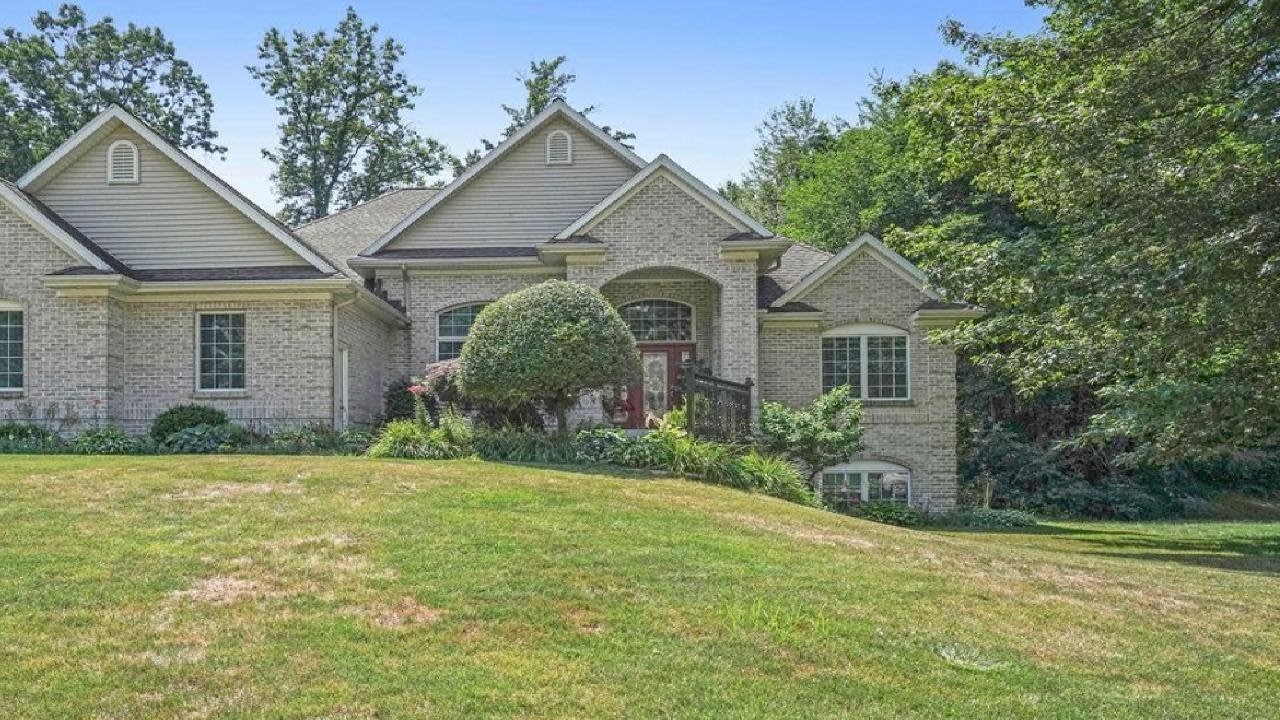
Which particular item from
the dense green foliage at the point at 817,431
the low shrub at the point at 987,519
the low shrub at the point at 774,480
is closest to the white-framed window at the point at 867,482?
the low shrub at the point at 987,519

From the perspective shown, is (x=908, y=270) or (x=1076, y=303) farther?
(x=908, y=270)

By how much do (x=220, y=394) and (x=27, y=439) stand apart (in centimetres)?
325

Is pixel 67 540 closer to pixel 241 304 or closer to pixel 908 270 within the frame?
pixel 241 304

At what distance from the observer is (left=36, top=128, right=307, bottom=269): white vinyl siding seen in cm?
2073

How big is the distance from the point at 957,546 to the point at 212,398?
552 inches

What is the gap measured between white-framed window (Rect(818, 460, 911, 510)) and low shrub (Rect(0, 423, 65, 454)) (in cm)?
1444

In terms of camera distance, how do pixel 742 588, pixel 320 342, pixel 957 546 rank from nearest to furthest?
pixel 742 588, pixel 957 546, pixel 320 342

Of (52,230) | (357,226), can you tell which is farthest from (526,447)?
(357,226)

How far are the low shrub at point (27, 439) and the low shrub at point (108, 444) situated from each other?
369 mm

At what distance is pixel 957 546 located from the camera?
12992 millimetres

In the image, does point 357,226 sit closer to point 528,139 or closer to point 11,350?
point 528,139

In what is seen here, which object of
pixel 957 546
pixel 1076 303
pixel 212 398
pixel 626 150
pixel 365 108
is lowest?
pixel 957 546

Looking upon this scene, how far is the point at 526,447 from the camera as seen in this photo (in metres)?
17.0

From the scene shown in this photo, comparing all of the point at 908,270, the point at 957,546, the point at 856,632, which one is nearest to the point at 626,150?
the point at 908,270
